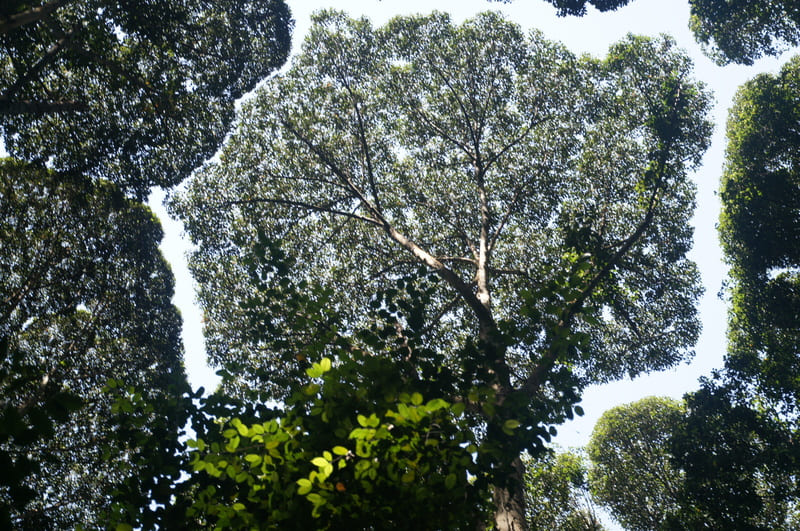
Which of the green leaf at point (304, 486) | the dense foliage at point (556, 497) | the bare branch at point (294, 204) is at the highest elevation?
the bare branch at point (294, 204)

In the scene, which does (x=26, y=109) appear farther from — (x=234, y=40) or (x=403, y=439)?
(x=403, y=439)

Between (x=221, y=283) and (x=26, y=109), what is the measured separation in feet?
20.3

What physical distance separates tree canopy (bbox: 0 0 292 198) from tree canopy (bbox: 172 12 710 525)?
152cm

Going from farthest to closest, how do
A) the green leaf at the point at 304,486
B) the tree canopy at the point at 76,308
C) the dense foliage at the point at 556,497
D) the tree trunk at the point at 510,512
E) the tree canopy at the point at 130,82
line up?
the dense foliage at the point at 556,497 → the tree canopy at the point at 76,308 → the tree canopy at the point at 130,82 → the tree trunk at the point at 510,512 → the green leaf at the point at 304,486

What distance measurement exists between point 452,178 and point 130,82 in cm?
890

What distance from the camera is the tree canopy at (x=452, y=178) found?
13844 millimetres

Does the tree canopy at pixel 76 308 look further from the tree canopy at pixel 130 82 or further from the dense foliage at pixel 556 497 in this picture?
the dense foliage at pixel 556 497

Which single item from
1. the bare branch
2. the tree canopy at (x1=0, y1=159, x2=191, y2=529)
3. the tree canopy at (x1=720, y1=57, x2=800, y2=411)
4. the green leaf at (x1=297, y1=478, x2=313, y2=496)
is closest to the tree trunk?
the green leaf at (x1=297, y1=478, x2=313, y2=496)

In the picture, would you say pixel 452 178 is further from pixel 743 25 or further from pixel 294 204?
pixel 743 25

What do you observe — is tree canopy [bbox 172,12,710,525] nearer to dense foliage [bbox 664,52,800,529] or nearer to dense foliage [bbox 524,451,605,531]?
dense foliage [bbox 664,52,800,529]

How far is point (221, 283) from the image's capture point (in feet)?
46.2

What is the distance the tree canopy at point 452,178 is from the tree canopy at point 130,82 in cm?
152

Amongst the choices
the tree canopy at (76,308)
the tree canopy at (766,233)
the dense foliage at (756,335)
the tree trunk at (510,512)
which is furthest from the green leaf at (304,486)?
the tree canopy at (766,233)

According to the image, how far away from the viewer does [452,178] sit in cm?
1505
